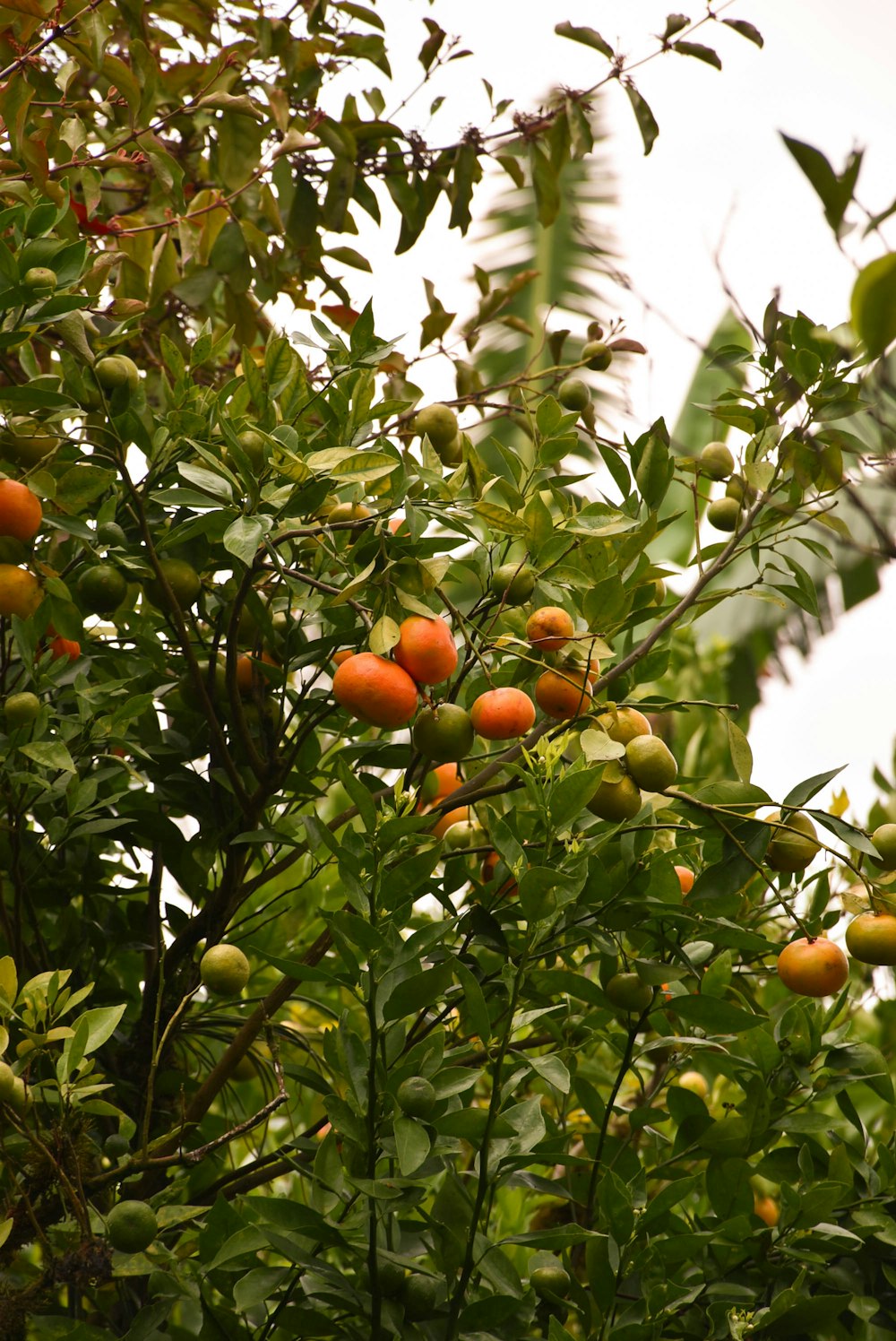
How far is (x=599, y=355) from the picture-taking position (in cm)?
154

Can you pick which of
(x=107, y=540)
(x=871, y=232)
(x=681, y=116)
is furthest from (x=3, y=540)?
(x=681, y=116)

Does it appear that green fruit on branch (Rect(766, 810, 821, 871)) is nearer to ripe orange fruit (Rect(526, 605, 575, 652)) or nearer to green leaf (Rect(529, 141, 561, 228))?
ripe orange fruit (Rect(526, 605, 575, 652))

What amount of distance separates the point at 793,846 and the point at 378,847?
38cm

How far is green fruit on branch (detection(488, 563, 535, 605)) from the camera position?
1.15 meters

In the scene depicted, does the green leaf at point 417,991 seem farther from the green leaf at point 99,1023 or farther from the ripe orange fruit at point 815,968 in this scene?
the ripe orange fruit at point 815,968

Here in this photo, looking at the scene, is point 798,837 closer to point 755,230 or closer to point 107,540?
point 755,230

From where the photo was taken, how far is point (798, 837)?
1089 millimetres

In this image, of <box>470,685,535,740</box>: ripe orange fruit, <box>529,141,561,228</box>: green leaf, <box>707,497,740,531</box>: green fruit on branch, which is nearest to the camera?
<box>470,685,535,740</box>: ripe orange fruit

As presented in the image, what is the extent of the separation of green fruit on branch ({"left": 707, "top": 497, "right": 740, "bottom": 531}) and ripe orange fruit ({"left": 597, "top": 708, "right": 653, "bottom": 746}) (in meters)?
0.30

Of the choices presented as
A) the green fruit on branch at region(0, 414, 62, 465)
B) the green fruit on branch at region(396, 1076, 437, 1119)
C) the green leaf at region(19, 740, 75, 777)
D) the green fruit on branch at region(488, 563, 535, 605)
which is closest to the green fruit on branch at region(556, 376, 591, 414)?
the green fruit on branch at region(488, 563, 535, 605)

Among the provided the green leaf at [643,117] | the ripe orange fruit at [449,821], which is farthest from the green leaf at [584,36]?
the ripe orange fruit at [449,821]

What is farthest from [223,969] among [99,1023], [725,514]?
[725,514]

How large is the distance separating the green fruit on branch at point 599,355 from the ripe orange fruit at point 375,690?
68 centimetres

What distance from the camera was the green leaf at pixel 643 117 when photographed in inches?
64.4
